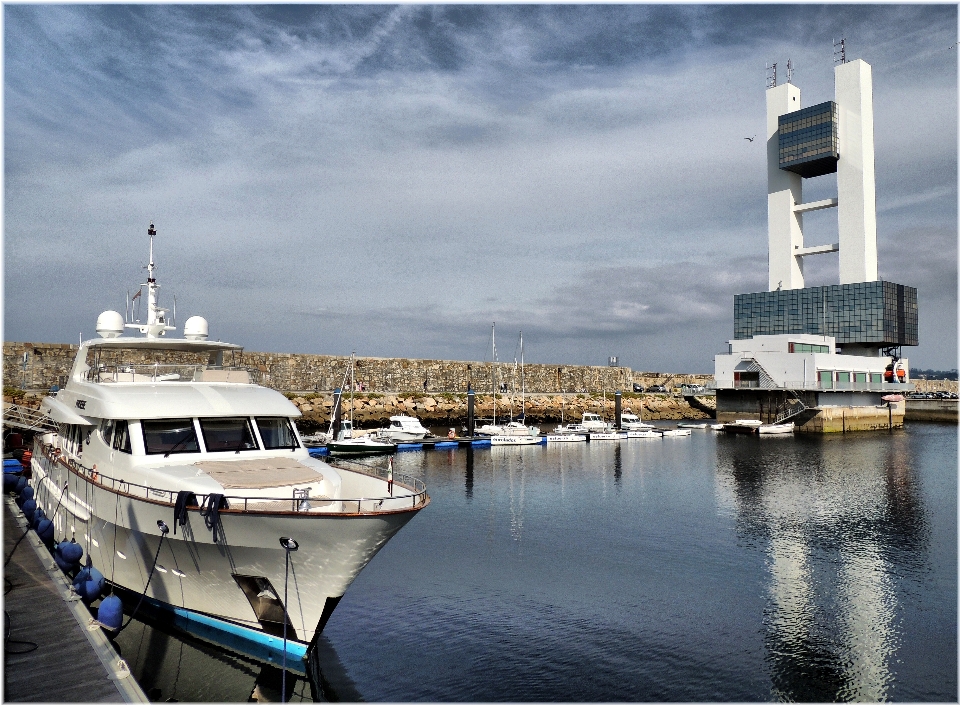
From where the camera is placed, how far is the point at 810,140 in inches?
3228

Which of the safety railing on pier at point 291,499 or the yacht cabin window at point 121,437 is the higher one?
the yacht cabin window at point 121,437

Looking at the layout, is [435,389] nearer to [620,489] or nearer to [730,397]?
[730,397]

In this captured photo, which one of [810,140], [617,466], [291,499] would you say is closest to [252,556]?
[291,499]

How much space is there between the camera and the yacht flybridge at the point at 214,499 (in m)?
11.5

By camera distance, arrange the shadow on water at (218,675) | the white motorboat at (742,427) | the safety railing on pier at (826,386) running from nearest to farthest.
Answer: the shadow on water at (218,675)
the white motorboat at (742,427)
the safety railing on pier at (826,386)

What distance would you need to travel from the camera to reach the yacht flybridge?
11523 mm

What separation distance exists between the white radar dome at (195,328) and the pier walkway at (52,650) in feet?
22.9

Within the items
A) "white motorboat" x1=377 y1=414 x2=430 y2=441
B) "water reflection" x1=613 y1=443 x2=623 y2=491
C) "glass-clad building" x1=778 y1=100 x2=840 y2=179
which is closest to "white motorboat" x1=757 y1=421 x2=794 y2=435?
"water reflection" x1=613 y1=443 x2=623 y2=491

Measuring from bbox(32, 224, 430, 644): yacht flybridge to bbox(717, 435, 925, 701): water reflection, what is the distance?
8.31m

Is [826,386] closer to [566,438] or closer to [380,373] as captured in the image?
[566,438]

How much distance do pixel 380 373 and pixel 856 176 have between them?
60374 mm

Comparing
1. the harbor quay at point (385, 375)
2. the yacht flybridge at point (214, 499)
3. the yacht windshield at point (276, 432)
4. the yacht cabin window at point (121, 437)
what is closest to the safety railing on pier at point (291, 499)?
the yacht flybridge at point (214, 499)

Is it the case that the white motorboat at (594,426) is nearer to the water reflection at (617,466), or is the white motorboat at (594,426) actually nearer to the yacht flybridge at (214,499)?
the water reflection at (617,466)

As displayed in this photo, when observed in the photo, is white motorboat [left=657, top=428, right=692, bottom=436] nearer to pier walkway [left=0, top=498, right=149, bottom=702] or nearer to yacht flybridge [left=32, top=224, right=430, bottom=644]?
yacht flybridge [left=32, top=224, right=430, bottom=644]
